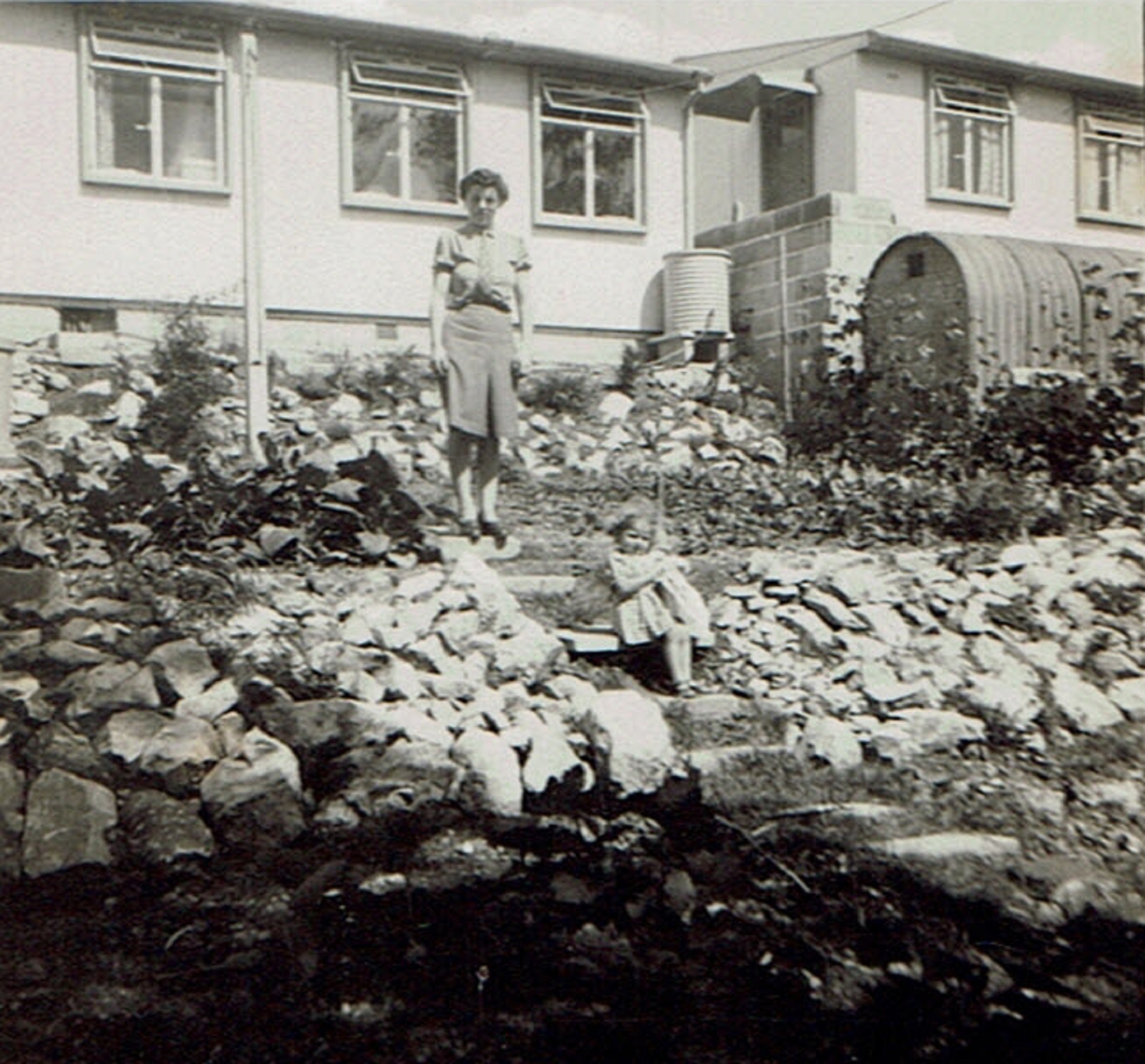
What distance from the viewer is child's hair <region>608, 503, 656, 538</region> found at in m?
5.53

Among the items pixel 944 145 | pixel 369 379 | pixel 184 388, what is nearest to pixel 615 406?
pixel 369 379

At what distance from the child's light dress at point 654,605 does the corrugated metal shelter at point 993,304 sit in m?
3.85

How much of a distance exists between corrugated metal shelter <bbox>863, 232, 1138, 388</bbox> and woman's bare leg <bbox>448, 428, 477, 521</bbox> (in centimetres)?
342

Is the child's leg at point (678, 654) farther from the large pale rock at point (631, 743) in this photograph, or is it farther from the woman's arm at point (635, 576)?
the large pale rock at point (631, 743)

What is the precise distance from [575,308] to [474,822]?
7.45 m

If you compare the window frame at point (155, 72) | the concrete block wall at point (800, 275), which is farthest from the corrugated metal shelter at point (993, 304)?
the window frame at point (155, 72)

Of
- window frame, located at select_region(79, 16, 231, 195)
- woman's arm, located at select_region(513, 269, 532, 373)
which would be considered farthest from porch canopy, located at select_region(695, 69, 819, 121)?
Answer: woman's arm, located at select_region(513, 269, 532, 373)

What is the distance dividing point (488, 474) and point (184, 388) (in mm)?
3379

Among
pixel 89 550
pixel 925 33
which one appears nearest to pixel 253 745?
pixel 89 550

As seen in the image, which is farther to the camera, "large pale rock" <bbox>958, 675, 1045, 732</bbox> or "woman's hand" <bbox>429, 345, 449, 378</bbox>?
"woman's hand" <bbox>429, 345, 449, 378</bbox>

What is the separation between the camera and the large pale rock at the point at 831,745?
3889 millimetres

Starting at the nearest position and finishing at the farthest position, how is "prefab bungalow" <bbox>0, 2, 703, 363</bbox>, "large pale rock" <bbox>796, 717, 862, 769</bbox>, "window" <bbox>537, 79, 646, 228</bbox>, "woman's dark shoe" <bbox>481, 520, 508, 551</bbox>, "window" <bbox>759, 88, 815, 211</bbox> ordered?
"large pale rock" <bbox>796, 717, 862, 769</bbox>, "woman's dark shoe" <bbox>481, 520, 508, 551</bbox>, "prefab bungalow" <bbox>0, 2, 703, 363</bbox>, "window" <bbox>537, 79, 646, 228</bbox>, "window" <bbox>759, 88, 815, 211</bbox>

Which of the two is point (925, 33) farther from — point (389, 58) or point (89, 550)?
point (89, 550)

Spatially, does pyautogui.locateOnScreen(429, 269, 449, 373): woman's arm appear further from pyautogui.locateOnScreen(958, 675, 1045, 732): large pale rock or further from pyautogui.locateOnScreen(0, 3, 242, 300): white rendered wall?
pyautogui.locateOnScreen(0, 3, 242, 300): white rendered wall
